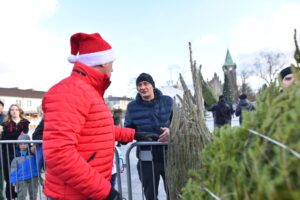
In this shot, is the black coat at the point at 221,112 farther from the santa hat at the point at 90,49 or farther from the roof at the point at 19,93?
the roof at the point at 19,93

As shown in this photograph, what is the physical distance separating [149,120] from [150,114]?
65 millimetres

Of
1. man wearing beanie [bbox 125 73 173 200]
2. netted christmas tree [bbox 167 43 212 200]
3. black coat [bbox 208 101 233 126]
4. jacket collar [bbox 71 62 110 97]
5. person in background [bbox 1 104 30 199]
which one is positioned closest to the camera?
jacket collar [bbox 71 62 110 97]

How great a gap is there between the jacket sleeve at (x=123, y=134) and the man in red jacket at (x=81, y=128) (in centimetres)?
69

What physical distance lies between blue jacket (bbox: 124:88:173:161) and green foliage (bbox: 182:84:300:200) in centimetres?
234

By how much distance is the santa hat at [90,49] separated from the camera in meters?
2.22

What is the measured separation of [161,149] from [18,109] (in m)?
2.90

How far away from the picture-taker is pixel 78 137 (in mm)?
1952

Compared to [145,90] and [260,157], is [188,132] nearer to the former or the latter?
[145,90]

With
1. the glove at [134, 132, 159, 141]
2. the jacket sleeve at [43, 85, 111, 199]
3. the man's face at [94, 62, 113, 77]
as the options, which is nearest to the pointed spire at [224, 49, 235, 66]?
the glove at [134, 132, 159, 141]

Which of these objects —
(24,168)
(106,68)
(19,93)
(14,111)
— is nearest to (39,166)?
(24,168)

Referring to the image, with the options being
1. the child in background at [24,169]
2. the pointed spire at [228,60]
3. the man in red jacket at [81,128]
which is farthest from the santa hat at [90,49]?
the pointed spire at [228,60]

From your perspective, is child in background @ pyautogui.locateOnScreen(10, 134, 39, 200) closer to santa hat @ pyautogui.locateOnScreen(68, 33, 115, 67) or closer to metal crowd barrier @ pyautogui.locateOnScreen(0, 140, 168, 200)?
metal crowd barrier @ pyautogui.locateOnScreen(0, 140, 168, 200)

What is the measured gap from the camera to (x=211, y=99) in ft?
127

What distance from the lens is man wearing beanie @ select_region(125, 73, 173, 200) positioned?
3611mm
